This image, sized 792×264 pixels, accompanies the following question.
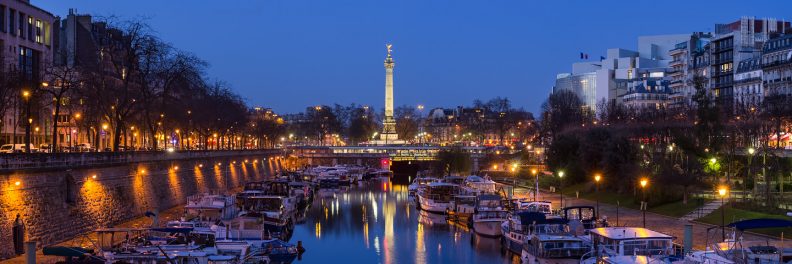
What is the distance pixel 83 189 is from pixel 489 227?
24329 millimetres

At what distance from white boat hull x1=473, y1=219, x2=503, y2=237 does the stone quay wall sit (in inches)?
802

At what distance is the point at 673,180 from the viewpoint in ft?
194

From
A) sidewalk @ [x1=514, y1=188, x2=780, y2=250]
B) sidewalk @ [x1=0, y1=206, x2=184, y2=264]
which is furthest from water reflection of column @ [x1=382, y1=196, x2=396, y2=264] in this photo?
sidewalk @ [x1=0, y1=206, x2=184, y2=264]

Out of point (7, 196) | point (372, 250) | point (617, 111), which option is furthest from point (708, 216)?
point (617, 111)

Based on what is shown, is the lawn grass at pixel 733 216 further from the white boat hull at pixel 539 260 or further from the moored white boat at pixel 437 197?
the moored white boat at pixel 437 197

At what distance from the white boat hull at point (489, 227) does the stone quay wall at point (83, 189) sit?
20.4m

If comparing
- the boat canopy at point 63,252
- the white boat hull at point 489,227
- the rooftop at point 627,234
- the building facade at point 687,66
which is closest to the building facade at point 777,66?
the building facade at point 687,66

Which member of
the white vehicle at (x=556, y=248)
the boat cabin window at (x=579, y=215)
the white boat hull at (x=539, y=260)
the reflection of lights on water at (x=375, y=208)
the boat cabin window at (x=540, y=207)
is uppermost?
the boat cabin window at (x=540, y=207)

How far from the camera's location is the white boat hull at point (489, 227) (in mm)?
55375

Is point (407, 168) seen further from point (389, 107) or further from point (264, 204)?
point (264, 204)

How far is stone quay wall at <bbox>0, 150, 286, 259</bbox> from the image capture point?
129ft

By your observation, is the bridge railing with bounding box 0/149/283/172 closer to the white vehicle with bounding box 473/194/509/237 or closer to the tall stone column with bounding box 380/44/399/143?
the white vehicle with bounding box 473/194/509/237

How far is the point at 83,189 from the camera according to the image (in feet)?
156

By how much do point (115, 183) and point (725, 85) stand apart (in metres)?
89.5
